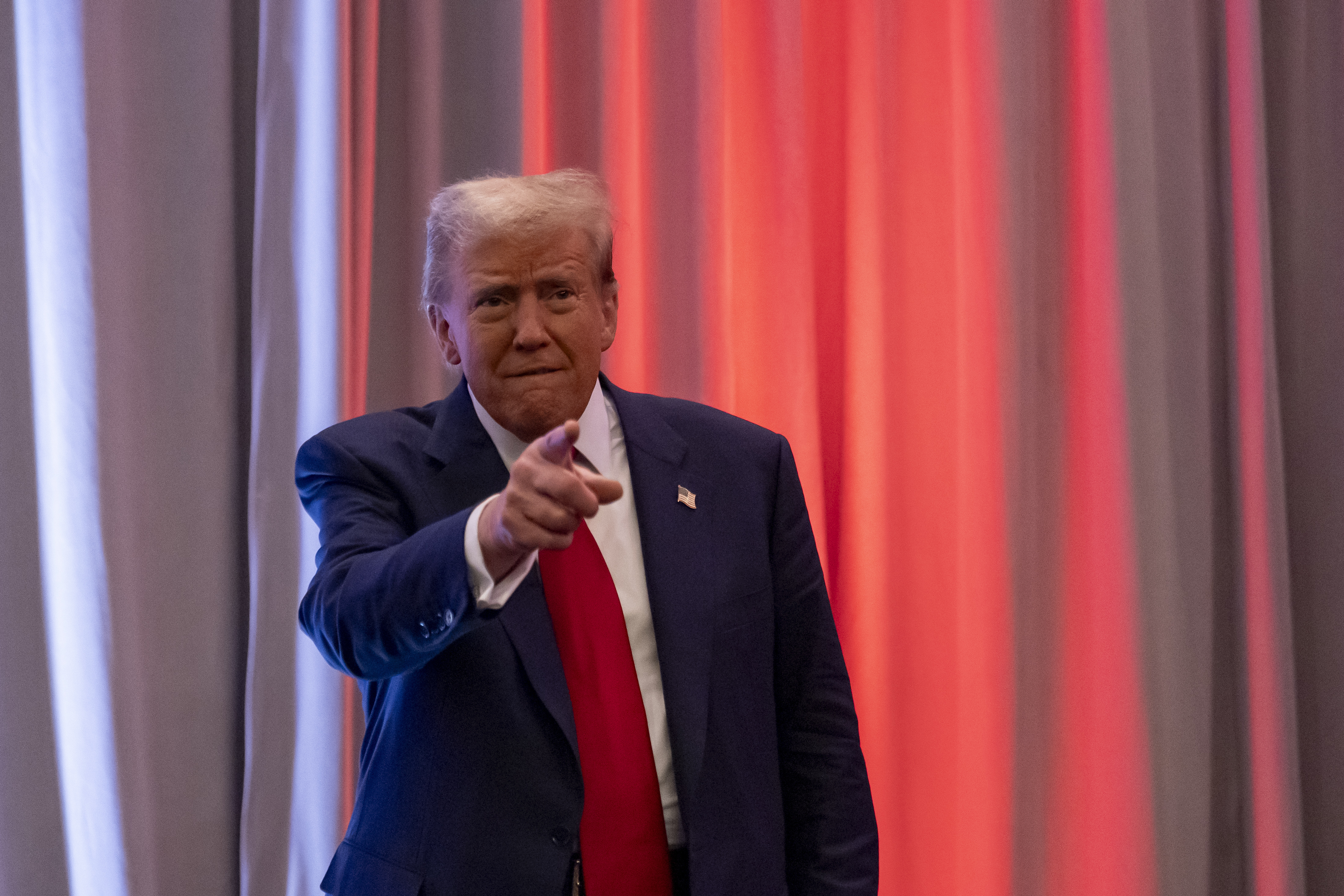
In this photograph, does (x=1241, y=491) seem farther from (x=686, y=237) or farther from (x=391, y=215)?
(x=391, y=215)

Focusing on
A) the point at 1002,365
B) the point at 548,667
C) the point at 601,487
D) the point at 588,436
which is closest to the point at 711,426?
the point at 588,436

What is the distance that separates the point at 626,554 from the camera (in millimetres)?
1315

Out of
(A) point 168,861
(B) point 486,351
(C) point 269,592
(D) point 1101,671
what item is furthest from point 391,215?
(D) point 1101,671

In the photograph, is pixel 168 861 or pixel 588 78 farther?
pixel 588 78

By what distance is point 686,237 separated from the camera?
2055 mm

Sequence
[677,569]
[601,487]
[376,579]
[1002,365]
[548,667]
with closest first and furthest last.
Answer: [601,487] → [376,579] → [548,667] → [677,569] → [1002,365]

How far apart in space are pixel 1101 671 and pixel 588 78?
1.56 metres

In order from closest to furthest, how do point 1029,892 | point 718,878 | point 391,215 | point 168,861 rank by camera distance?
point 718,878 < point 168,861 < point 391,215 < point 1029,892

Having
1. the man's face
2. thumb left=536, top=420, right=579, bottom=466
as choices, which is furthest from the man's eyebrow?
thumb left=536, top=420, right=579, bottom=466

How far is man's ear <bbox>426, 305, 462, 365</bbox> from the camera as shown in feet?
4.28

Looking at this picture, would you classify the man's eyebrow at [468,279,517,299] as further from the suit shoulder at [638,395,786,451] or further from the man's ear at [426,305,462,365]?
the suit shoulder at [638,395,786,451]

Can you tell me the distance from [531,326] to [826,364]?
1118 millimetres

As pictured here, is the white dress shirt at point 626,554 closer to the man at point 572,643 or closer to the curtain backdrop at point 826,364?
the man at point 572,643

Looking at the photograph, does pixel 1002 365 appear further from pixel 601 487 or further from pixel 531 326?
pixel 601 487
